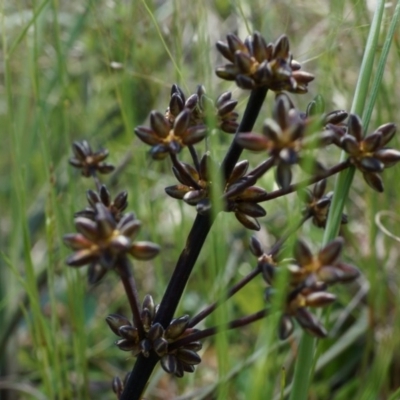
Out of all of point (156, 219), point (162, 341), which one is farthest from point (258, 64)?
point (156, 219)

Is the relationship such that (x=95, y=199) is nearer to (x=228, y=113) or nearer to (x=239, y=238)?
(x=228, y=113)

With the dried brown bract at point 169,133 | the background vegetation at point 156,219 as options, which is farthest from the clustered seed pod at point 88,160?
the dried brown bract at point 169,133

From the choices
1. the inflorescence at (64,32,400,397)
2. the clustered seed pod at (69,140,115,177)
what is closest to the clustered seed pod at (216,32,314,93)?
the inflorescence at (64,32,400,397)

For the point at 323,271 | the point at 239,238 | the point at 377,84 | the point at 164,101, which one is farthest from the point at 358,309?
the point at 323,271

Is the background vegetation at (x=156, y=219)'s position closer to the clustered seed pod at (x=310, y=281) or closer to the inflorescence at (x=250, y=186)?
the inflorescence at (x=250, y=186)

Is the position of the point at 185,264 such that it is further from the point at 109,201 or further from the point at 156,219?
the point at 156,219

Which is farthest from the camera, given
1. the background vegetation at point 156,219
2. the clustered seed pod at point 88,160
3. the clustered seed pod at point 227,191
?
the background vegetation at point 156,219

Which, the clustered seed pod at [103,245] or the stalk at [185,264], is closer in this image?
the clustered seed pod at [103,245]
